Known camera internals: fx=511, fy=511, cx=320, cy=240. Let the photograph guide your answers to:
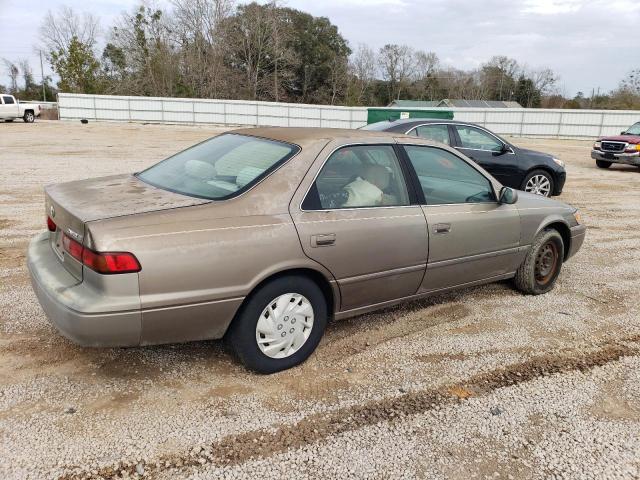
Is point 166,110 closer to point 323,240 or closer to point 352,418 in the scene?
point 323,240

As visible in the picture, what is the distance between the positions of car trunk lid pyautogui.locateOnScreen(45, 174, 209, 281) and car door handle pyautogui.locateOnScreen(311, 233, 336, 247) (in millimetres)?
709

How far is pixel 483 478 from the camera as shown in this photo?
246 centimetres

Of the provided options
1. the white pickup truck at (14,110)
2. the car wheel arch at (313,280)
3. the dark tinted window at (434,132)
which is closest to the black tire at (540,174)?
Result: the dark tinted window at (434,132)

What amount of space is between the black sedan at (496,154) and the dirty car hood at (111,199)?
5283 mm

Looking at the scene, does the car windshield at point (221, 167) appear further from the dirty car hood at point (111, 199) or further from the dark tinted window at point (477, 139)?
the dark tinted window at point (477, 139)

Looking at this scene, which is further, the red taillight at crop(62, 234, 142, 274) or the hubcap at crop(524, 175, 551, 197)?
the hubcap at crop(524, 175, 551, 197)

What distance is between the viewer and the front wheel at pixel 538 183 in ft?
31.4

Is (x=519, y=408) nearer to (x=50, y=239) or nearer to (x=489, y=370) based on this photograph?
(x=489, y=370)

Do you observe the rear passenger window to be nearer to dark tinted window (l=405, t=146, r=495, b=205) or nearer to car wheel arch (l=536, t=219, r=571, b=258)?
dark tinted window (l=405, t=146, r=495, b=205)

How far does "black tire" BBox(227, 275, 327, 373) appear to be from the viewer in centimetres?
304

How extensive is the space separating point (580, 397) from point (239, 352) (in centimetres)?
214

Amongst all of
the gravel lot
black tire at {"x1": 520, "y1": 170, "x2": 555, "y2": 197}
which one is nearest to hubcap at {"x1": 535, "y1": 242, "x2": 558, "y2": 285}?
the gravel lot

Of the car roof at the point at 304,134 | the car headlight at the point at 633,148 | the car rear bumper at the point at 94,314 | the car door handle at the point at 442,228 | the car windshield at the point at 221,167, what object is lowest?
the car rear bumper at the point at 94,314

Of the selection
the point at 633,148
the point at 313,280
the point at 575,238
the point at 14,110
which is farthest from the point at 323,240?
the point at 14,110
